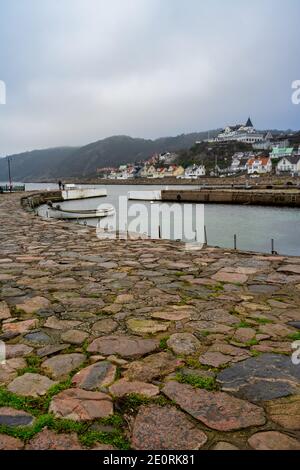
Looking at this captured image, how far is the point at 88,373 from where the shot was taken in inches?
90.0


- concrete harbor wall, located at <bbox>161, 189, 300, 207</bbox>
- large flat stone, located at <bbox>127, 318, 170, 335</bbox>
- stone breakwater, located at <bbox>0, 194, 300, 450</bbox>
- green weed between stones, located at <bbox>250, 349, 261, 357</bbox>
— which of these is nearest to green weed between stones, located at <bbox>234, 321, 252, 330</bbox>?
stone breakwater, located at <bbox>0, 194, 300, 450</bbox>

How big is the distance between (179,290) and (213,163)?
136306 mm

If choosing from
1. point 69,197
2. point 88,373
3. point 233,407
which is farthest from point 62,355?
point 69,197

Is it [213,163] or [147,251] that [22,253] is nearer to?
[147,251]

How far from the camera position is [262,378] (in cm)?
219

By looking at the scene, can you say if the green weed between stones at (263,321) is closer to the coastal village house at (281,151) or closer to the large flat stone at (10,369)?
the large flat stone at (10,369)

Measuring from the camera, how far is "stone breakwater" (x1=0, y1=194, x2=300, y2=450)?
1.73 metres

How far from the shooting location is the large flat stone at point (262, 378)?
2047 mm

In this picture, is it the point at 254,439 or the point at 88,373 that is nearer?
the point at 254,439

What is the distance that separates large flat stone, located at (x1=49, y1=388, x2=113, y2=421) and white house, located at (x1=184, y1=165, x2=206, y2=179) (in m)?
125

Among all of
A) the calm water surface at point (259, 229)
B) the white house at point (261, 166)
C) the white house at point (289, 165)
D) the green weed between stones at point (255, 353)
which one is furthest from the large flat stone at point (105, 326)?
the white house at point (261, 166)

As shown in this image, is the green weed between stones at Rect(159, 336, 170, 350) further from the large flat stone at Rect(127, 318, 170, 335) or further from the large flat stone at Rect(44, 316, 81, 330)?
the large flat stone at Rect(44, 316, 81, 330)
